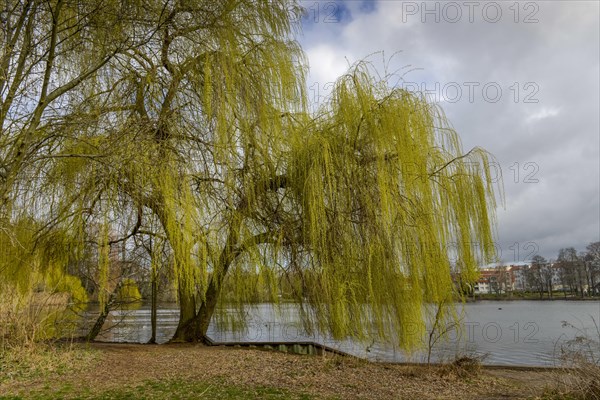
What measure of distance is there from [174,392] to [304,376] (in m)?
1.94

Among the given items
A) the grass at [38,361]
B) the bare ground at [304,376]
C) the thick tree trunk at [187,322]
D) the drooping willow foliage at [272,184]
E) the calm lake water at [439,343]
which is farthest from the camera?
the thick tree trunk at [187,322]

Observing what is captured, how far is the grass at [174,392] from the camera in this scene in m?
5.48

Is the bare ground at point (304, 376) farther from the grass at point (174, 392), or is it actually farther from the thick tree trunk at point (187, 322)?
the thick tree trunk at point (187, 322)

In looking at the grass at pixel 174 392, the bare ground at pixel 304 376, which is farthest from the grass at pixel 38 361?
the grass at pixel 174 392

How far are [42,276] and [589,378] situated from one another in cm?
865

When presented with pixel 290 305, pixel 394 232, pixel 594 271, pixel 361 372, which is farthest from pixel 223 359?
pixel 594 271

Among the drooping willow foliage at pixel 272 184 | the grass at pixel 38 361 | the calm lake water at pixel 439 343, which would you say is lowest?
the calm lake water at pixel 439 343

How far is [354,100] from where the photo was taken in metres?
8.31

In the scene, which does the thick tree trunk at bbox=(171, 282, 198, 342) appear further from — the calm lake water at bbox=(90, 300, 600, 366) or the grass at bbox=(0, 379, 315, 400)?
the grass at bbox=(0, 379, 315, 400)

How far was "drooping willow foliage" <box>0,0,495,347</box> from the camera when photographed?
291 inches

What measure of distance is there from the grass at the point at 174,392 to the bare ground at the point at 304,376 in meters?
0.22

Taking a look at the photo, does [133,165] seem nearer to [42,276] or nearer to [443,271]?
[42,276]

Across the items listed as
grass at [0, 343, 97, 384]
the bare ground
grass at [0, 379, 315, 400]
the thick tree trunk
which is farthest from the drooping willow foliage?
the thick tree trunk

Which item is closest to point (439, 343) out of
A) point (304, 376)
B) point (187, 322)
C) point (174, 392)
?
point (304, 376)
